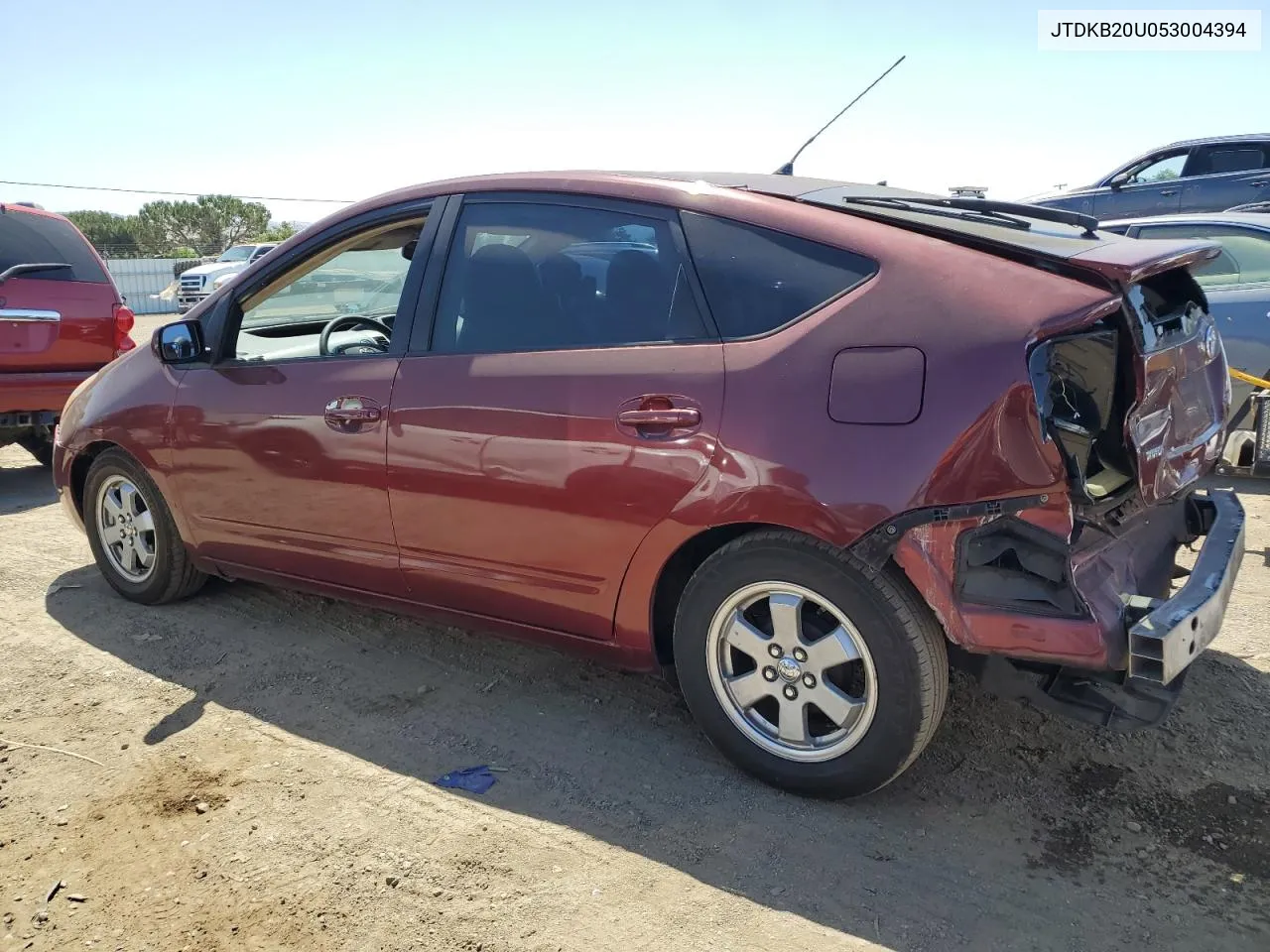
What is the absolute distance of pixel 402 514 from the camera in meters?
3.55

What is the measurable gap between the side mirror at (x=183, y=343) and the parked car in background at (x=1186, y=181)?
1089cm

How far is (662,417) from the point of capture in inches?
116

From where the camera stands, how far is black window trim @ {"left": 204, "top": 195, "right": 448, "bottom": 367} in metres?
3.59

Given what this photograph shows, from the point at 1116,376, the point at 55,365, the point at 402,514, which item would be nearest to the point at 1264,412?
the point at 1116,376

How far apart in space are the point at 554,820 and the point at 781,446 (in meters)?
1.23

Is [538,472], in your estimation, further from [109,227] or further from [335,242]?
[109,227]

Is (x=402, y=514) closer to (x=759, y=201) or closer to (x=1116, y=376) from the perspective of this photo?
(x=759, y=201)

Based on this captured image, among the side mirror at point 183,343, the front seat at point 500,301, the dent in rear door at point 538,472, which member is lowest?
the dent in rear door at point 538,472

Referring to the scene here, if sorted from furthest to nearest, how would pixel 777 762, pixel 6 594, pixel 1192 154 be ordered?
pixel 1192 154 < pixel 6 594 < pixel 777 762

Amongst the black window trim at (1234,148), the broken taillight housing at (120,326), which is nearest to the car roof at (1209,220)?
the black window trim at (1234,148)

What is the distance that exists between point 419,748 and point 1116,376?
2.36 m

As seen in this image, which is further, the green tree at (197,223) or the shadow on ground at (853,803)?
the green tree at (197,223)

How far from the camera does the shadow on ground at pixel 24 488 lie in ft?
21.9

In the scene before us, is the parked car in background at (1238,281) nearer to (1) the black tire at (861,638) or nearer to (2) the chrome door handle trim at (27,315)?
(1) the black tire at (861,638)
